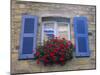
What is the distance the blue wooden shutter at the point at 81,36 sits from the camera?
2.90 metres

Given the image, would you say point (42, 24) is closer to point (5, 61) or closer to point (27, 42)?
point (27, 42)

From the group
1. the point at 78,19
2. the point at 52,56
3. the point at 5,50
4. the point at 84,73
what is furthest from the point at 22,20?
the point at 84,73

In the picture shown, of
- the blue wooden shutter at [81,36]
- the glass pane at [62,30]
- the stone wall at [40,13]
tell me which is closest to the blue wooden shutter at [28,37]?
the stone wall at [40,13]

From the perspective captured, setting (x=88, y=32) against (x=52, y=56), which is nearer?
(x=52, y=56)

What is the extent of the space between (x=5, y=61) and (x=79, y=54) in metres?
1.05

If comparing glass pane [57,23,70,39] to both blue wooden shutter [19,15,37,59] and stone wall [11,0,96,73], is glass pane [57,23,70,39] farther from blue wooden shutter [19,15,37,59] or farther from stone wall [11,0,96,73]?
blue wooden shutter [19,15,37,59]

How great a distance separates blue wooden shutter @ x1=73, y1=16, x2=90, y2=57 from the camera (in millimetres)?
2900

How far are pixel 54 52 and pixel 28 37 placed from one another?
1.34ft

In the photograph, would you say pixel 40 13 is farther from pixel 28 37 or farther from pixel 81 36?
pixel 81 36

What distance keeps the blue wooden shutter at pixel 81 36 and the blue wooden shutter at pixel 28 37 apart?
24.3 inches

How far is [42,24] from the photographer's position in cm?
277

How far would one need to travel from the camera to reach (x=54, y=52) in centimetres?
273

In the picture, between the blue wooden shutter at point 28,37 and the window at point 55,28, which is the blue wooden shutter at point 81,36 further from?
the blue wooden shutter at point 28,37

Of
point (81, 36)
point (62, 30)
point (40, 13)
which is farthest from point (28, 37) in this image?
point (81, 36)
